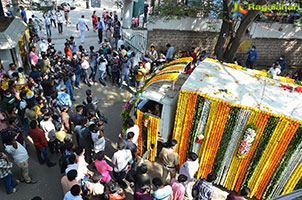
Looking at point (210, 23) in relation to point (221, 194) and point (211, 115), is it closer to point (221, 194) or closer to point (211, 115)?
point (211, 115)

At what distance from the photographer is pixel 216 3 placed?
1320 cm

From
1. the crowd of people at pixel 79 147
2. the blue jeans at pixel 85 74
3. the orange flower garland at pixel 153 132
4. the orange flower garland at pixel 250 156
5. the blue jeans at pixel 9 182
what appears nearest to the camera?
the crowd of people at pixel 79 147

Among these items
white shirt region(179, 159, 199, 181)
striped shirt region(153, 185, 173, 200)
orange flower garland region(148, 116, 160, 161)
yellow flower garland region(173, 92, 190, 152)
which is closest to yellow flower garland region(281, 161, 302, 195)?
white shirt region(179, 159, 199, 181)

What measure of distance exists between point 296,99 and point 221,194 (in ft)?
10.4

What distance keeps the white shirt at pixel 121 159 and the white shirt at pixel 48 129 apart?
1948mm

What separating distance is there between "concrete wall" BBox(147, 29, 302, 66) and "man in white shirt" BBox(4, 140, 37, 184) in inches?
369

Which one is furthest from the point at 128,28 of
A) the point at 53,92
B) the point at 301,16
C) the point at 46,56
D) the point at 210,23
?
the point at 301,16

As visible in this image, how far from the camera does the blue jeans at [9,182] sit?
562 cm

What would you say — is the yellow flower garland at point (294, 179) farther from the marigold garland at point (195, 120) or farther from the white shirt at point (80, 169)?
the white shirt at point (80, 169)

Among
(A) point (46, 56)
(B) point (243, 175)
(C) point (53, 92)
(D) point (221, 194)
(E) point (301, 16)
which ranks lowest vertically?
(D) point (221, 194)

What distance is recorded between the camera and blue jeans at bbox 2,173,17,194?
18.4 ft

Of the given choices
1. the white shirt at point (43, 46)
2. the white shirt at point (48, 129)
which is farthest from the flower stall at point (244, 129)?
the white shirt at point (43, 46)

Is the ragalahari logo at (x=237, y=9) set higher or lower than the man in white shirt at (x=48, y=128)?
higher

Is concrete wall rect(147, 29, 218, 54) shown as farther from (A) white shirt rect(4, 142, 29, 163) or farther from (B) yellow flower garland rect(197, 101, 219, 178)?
(A) white shirt rect(4, 142, 29, 163)
